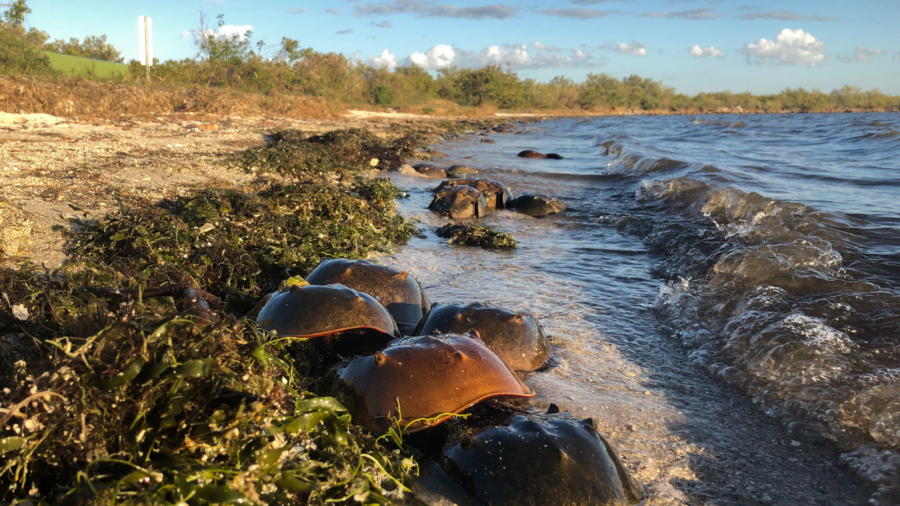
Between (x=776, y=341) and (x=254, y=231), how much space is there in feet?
10.4

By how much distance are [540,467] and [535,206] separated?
16.9 ft

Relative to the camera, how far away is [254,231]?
3.80 metres

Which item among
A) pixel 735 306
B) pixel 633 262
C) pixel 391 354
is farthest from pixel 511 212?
pixel 391 354

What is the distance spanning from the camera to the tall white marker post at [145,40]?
13.9 m

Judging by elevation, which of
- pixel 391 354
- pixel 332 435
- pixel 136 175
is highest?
pixel 136 175

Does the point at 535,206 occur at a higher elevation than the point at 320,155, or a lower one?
lower

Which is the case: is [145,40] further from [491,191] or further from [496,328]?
[496,328]

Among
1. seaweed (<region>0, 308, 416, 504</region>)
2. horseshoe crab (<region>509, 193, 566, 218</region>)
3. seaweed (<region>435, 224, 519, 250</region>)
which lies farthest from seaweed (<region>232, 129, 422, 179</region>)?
seaweed (<region>0, 308, 416, 504</region>)

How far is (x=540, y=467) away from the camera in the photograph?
5.04 feet

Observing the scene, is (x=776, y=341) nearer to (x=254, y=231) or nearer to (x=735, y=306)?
(x=735, y=306)

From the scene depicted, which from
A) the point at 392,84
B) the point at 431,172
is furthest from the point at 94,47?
the point at 431,172

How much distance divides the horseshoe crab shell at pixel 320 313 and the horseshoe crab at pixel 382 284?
307mm

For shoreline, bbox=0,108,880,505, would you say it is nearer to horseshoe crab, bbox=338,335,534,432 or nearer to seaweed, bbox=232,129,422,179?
seaweed, bbox=232,129,422,179

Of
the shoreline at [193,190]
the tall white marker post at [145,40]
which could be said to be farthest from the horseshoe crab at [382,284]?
the tall white marker post at [145,40]
